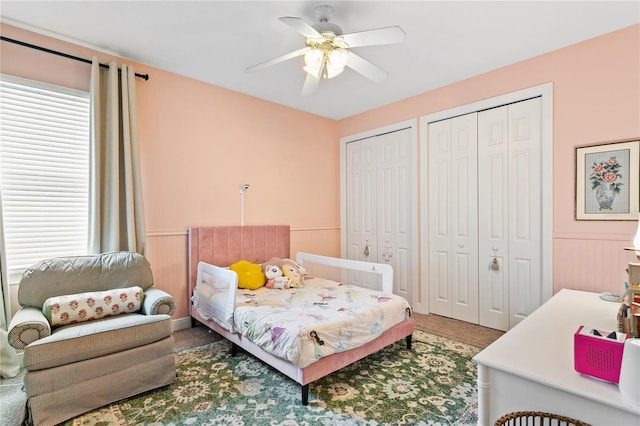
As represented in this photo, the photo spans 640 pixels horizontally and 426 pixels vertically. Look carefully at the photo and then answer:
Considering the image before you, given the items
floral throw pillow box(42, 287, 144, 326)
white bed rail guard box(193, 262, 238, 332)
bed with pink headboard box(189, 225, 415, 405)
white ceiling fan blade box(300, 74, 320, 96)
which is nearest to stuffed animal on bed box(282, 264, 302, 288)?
bed with pink headboard box(189, 225, 415, 405)

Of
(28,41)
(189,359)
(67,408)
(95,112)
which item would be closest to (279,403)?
(189,359)

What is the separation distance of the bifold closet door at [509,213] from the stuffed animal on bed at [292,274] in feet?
6.07

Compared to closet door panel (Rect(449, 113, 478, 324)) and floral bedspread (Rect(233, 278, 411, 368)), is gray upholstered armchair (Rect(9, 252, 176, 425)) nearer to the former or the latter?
floral bedspread (Rect(233, 278, 411, 368))

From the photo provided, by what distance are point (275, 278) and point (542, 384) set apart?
233cm

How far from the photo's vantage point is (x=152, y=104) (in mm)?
3043

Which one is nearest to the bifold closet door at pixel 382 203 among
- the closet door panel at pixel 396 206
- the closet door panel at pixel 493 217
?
the closet door panel at pixel 396 206

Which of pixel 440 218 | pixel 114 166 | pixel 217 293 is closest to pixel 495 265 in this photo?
pixel 440 218

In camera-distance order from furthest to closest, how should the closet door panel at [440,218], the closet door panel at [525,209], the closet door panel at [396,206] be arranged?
the closet door panel at [396,206] → the closet door panel at [440,218] → the closet door panel at [525,209]

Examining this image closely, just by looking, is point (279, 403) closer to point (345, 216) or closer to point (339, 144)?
point (345, 216)

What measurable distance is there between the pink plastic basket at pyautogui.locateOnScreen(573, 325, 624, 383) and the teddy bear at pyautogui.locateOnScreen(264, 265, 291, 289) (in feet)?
7.46

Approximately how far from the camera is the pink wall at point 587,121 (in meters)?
2.42

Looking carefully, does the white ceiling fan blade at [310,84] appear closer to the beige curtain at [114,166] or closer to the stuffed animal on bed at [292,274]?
the beige curtain at [114,166]

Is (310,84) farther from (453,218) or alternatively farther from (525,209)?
(525,209)

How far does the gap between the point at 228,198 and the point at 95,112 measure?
141 cm
